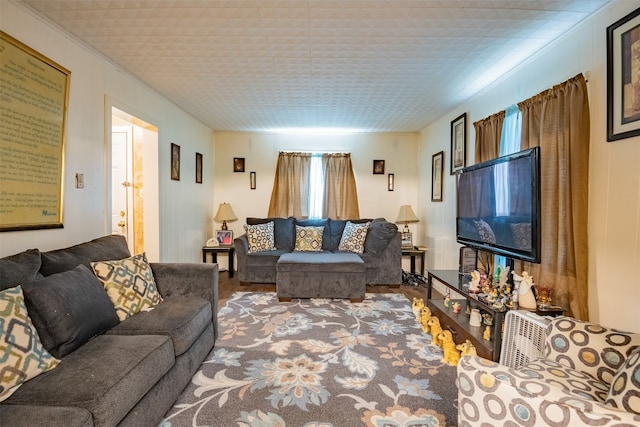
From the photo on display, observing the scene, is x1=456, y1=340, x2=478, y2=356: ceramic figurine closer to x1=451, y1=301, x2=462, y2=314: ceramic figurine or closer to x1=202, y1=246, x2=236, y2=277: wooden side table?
x1=451, y1=301, x2=462, y2=314: ceramic figurine

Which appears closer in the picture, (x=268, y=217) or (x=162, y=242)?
(x=162, y=242)

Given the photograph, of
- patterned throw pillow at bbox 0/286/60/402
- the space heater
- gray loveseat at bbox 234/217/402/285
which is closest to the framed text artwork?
patterned throw pillow at bbox 0/286/60/402

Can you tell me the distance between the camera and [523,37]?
2.09 m

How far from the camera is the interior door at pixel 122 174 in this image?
358 cm

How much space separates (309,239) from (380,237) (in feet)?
3.50

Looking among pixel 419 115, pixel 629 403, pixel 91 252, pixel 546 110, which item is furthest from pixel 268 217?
pixel 629 403

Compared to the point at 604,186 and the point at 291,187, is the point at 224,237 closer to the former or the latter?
the point at 291,187

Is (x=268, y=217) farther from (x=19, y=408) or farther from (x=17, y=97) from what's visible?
(x=19, y=408)

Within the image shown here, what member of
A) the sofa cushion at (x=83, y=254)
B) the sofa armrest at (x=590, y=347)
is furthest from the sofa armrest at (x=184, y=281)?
the sofa armrest at (x=590, y=347)

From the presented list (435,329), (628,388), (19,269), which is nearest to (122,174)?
(19,269)

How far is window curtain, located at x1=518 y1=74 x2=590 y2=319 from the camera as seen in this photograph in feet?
5.93

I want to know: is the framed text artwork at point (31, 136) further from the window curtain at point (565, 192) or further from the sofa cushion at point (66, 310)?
the window curtain at point (565, 192)

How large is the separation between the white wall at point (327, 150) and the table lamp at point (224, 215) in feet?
0.81

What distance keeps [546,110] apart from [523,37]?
55 cm
